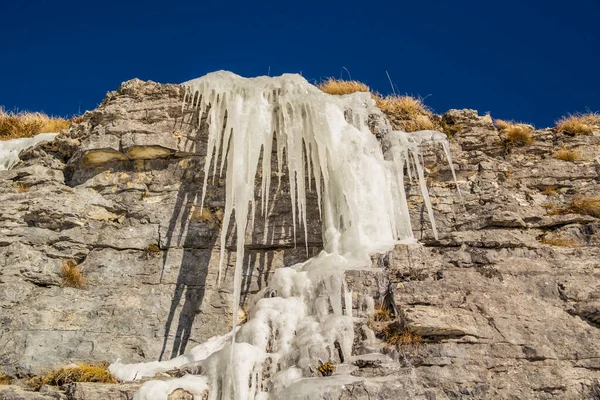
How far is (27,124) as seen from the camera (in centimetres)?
1439

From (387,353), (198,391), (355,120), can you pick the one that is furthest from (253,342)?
(355,120)

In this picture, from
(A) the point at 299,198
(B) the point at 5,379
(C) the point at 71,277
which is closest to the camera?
(B) the point at 5,379

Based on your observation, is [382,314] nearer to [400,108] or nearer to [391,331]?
[391,331]

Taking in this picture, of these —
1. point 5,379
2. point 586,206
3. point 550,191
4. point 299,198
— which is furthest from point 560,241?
point 5,379

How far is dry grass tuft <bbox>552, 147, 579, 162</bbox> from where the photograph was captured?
39.0 ft

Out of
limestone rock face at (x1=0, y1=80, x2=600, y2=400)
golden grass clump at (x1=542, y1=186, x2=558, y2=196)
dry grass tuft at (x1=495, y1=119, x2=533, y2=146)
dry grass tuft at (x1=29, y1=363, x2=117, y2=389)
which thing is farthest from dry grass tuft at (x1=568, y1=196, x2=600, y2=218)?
dry grass tuft at (x1=29, y1=363, x2=117, y2=389)

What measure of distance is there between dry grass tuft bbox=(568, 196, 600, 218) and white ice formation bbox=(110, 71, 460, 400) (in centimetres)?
288

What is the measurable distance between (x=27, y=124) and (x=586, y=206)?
43.1 ft

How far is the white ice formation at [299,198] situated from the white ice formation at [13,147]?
367cm

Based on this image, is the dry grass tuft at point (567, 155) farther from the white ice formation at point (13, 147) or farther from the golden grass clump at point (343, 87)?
the white ice formation at point (13, 147)

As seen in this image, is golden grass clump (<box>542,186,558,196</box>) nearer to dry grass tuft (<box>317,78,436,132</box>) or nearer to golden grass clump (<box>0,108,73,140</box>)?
dry grass tuft (<box>317,78,436,132</box>)

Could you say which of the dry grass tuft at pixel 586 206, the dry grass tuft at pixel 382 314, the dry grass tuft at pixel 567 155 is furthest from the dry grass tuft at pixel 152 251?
the dry grass tuft at pixel 567 155

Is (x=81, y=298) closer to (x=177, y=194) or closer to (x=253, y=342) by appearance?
(x=177, y=194)

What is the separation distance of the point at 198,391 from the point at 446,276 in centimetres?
394
